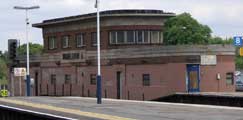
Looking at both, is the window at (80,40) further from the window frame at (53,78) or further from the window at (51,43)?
the window at (51,43)

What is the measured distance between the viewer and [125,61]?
186ft

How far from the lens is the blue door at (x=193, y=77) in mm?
50688

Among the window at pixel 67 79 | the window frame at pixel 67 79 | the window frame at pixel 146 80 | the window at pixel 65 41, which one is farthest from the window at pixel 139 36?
the window frame at pixel 146 80

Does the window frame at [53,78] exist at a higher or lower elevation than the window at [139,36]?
lower

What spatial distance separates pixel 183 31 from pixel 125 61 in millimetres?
11886

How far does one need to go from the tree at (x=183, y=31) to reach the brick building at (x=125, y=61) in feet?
3.69

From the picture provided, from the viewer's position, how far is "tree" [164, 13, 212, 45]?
64.9 meters

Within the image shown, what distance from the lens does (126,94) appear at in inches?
2201

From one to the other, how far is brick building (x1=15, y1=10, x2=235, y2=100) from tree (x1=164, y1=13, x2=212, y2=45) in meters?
1.12

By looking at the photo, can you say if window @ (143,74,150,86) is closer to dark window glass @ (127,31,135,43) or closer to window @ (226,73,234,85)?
window @ (226,73,234,85)

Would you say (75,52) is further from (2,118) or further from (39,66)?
(2,118)

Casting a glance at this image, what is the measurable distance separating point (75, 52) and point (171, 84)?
1799 centimetres

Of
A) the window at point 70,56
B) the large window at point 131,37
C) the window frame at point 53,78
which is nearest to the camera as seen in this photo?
the large window at point 131,37

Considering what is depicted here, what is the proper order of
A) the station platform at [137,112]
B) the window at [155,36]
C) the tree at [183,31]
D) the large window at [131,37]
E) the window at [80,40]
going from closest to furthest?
1. the station platform at [137,112]
2. the large window at [131,37]
3. the tree at [183,31]
4. the window at [155,36]
5. the window at [80,40]
